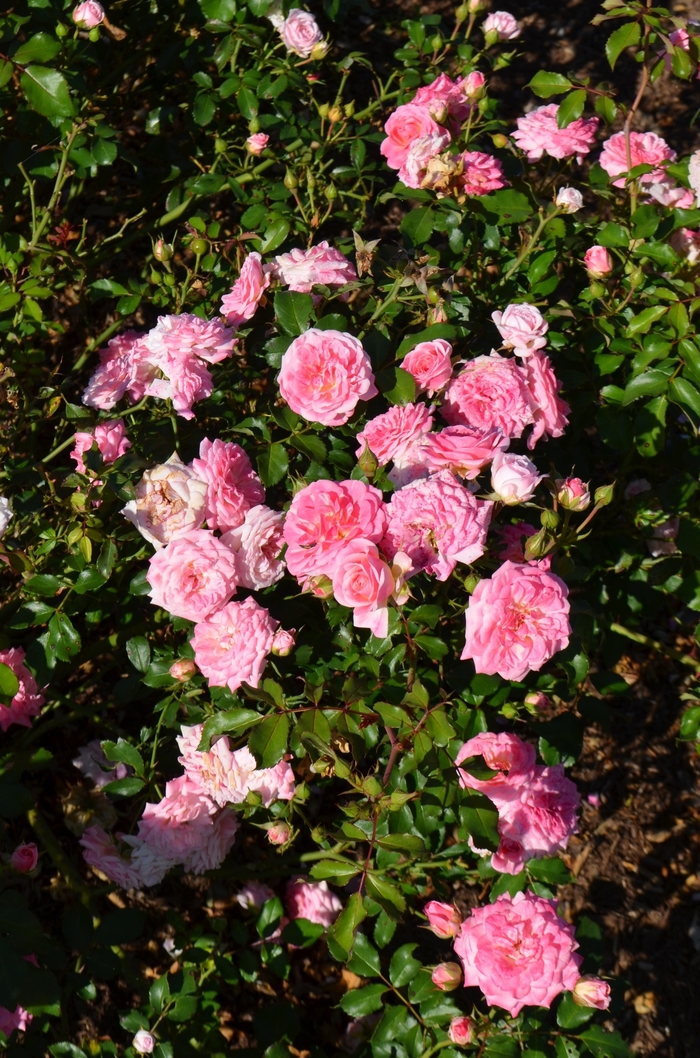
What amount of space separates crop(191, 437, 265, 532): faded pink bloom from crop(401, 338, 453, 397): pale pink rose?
0.32 metres

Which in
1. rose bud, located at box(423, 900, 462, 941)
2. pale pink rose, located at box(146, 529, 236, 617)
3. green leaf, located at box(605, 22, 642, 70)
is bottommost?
rose bud, located at box(423, 900, 462, 941)

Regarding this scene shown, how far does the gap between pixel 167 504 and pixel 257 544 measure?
0.16 meters

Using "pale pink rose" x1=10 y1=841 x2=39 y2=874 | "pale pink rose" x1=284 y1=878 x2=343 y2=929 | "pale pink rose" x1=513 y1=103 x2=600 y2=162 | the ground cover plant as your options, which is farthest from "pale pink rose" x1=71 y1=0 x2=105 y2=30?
"pale pink rose" x1=284 y1=878 x2=343 y2=929

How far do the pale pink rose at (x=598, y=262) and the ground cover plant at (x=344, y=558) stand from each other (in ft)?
0.05

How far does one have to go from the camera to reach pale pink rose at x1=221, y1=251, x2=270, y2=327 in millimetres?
1629

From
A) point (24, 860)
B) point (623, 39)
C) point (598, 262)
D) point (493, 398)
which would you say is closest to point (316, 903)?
point (24, 860)

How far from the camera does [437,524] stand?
1309 millimetres

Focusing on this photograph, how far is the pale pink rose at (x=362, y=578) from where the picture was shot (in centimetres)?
129

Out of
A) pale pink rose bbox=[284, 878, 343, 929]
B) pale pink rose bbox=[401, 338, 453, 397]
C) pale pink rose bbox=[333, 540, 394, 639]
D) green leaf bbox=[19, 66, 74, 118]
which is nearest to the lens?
pale pink rose bbox=[333, 540, 394, 639]

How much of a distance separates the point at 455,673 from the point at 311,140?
154 centimetres

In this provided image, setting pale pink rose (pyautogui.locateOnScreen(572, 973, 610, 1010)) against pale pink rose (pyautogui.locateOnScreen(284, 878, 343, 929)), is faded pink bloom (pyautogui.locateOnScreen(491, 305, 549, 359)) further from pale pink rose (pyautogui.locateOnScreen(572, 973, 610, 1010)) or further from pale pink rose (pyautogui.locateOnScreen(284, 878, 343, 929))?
pale pink rose (pyautogui.locateOnScreen(284, 878, 343, 929))

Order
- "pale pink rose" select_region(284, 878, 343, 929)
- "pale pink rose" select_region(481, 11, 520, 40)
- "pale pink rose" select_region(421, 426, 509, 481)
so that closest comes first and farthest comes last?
"pale pink rose" select_region(421, 426, 509, 481), "pale pink rose" select_region(284, 878, 343, 929), "pale pink rose" select_region(481, 11, 520, 40)

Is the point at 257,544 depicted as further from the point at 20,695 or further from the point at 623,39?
the point at 623,39

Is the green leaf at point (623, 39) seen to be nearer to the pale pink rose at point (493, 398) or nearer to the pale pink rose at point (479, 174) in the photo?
the pale pink rose at point (479, 174)
